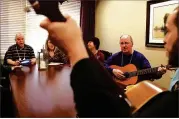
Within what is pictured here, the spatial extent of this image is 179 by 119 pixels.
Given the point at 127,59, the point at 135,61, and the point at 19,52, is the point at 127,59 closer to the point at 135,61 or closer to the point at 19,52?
the point at 135,61

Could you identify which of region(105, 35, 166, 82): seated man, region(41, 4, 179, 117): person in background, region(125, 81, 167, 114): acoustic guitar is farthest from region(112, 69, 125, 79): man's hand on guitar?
region(41, 4, 179, 117): person in background

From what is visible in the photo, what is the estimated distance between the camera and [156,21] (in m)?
2.77

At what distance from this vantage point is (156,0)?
108 inches

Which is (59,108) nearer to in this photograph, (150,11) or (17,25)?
(150,11)

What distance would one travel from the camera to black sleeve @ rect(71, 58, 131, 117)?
1.42 ft

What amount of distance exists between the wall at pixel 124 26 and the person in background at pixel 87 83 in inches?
88.1

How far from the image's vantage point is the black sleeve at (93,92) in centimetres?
43

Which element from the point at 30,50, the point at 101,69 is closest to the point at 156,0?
the point at 30,50

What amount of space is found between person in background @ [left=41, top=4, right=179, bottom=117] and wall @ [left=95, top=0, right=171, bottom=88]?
7.35ft

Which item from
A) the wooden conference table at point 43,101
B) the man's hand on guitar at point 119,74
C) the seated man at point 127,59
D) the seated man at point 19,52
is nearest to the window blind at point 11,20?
the seated man at point 19,52

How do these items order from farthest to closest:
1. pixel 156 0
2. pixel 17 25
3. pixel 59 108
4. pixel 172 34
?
pixel 17 25 < pixel 156 0 < pixel 59 108 < pixel 172 34

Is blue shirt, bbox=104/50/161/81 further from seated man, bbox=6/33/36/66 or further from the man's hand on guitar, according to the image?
seated man, bbox=6/33/36/66

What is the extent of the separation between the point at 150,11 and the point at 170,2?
345 millimetres

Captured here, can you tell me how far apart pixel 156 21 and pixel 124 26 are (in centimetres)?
65
